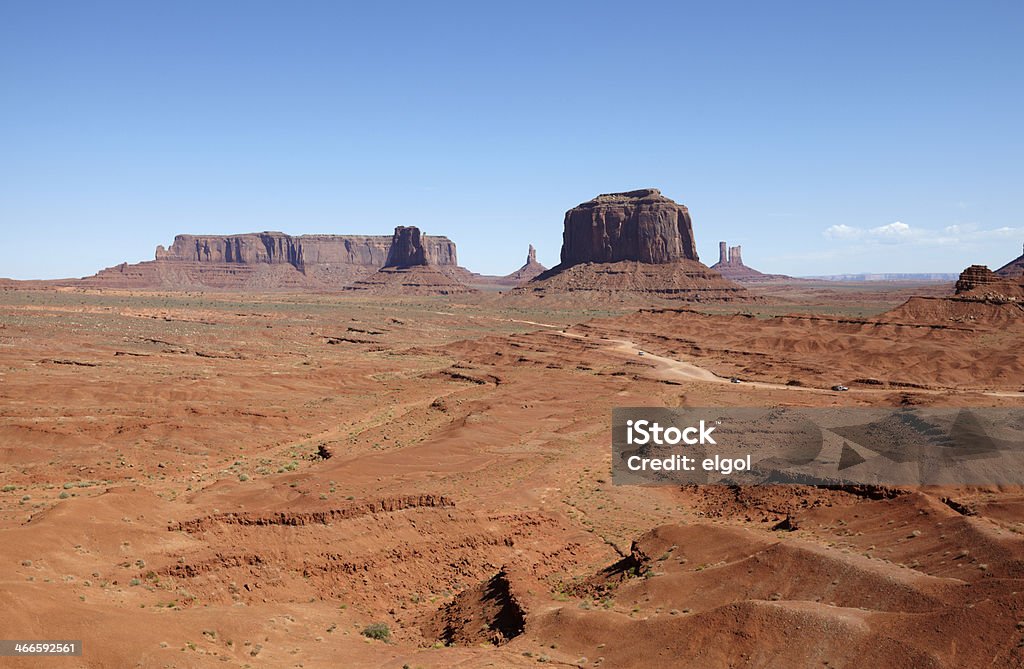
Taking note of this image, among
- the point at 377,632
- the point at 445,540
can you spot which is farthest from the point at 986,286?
the point at 377,632

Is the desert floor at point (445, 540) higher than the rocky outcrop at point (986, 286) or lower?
lower

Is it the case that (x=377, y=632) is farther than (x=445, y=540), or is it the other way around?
(x=445, y=540)

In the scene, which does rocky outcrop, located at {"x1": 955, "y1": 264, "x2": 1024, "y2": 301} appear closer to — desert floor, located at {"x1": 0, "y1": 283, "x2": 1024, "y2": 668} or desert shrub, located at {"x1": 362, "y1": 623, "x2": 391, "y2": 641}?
desert floor, located at {"x1": 0, "y1": 283, "x2": 1024, "y2": 668}

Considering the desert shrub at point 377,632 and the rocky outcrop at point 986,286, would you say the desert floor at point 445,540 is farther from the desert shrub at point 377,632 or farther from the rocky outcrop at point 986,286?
the rocky outcrop at point 986,286

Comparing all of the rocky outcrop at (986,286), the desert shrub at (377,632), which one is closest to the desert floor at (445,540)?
the desert shrub at (377,632)

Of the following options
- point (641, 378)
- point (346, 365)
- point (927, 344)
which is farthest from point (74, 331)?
point (927, 344)

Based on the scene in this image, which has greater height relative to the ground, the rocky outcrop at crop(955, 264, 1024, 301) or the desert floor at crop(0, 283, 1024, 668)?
the rocky outcrop at crop(955, 264, 1024, 301)

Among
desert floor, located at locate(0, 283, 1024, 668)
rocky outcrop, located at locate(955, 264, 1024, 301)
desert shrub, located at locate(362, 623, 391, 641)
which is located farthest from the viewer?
rocky outcrop, located at locate(955, 264, 1024, 301)

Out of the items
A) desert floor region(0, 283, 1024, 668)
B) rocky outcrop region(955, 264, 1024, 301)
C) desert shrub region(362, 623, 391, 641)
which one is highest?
rocky outcrop region(955, 264, 1024, 301)

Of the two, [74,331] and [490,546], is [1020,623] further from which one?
[74,331]

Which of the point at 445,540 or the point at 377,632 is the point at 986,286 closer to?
the point at 445,540

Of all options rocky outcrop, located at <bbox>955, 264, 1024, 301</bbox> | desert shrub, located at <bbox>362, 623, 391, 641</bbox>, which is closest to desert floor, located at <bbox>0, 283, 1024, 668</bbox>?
desert shrub, located at <bbox>362, 623, 391, 641</bbox>

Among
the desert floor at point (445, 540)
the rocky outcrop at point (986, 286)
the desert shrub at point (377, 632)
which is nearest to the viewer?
the desert floor at point (445, 540)
